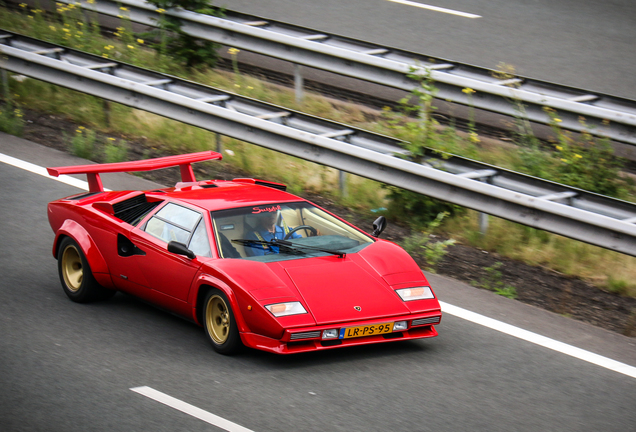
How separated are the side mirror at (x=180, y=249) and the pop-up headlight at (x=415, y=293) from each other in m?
1.70

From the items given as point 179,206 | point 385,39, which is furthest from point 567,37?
point 179,206

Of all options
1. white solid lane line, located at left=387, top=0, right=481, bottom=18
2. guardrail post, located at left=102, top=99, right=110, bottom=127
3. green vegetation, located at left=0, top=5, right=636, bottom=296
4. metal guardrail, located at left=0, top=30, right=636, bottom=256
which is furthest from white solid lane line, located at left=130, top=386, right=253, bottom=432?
white solid lane line, located at left=387, top=0, right=481, bottom=18

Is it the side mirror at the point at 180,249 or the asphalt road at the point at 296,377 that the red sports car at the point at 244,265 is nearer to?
the side mirror at the point at 180,249

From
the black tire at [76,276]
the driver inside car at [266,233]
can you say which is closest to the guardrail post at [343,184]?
the driver inside car at [266,233]

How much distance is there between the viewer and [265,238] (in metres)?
6.98

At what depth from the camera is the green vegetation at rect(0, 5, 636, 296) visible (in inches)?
355

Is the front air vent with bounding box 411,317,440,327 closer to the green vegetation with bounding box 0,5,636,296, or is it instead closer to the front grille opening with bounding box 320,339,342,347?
the front grille opening with bounding box 320,339,342,347

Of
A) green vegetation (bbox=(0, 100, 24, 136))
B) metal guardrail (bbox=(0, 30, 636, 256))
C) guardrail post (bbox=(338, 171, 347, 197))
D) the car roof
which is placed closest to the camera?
the car roof

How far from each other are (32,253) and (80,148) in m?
3.15

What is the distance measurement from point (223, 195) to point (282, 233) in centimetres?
69

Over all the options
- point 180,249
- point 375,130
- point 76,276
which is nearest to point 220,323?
point 180,249

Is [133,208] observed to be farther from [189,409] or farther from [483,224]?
[483,224]

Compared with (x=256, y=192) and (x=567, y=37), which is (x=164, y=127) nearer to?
(x=256, y=192)

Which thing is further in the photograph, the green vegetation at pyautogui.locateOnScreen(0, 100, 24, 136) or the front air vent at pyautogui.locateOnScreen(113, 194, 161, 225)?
the green vegetation at pyautogui.locateOnScreen(0, 100, 24, 136)
